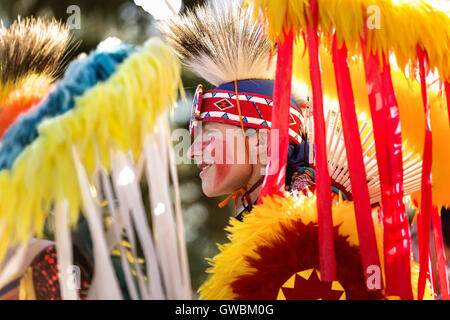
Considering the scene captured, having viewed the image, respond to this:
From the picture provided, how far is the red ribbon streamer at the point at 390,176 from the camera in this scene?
0.79 m

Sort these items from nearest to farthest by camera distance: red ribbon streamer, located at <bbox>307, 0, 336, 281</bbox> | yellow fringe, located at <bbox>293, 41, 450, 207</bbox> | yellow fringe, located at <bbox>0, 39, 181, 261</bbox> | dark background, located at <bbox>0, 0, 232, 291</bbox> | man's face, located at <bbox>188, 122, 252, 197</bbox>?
yellow fringe, located at <bbox>0, 39, 181, 261</bbox>
red ribbon streamer, located at <bbox>307, 0, 336, 281</bbox>
yellow fringe, located at <bbox>293, 41, 450, 207</bbox>
man's face, located at <bbox>188, 122, 252, 197</bbox>
dark background, located at <bbox>0, 0, 232, 291</bbox>

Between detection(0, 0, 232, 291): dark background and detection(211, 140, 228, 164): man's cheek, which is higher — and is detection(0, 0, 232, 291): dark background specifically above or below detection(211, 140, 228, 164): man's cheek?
above

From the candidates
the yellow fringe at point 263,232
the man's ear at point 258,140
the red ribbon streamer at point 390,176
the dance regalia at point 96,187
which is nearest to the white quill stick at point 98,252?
the dance regalia at point 96,187

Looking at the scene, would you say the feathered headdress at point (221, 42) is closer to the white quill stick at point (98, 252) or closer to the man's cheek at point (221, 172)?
Result: the man's cheek at point (221, 172)

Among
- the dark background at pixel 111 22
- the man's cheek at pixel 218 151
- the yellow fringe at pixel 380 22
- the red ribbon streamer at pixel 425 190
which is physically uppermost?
the dark background at pixel 111 22

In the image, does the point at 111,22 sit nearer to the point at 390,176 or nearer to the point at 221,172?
the point at 221,172

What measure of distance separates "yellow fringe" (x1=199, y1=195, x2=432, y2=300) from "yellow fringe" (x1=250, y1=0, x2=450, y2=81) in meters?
0.30

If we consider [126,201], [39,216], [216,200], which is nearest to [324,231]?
[126,201]

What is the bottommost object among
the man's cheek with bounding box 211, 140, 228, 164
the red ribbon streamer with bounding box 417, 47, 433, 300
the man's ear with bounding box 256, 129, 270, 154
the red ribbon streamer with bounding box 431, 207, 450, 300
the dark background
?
the red ribbon streamer with bounding box 431, 207, 450, 300

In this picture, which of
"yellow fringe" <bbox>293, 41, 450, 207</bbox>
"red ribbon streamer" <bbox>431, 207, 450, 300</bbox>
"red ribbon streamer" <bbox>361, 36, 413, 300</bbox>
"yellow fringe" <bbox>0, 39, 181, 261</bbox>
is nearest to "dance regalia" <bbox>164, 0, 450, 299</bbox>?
"red ribbon streamer" <bbox>361, 36, 413, 300</bbox>

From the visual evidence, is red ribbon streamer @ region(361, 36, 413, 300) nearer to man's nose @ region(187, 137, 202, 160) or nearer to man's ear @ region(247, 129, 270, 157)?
man's ear @ region(247, 129, 270, 157)

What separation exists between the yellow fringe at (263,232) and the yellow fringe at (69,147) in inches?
11.7

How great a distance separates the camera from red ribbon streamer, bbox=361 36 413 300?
2.59ft

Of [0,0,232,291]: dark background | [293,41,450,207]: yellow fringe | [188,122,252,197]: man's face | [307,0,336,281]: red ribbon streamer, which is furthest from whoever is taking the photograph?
[0,0,232,291]: dark background
